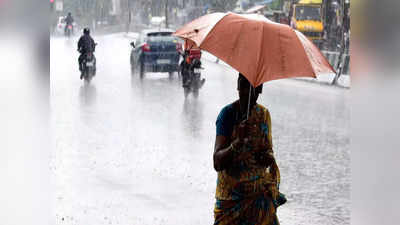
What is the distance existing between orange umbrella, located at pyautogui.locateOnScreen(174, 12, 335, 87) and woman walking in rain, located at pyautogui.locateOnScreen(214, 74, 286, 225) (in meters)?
0.17

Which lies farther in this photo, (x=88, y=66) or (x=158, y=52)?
(x=158, y=52)

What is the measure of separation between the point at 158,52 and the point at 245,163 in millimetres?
20612

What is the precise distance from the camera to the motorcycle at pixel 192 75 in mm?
19531

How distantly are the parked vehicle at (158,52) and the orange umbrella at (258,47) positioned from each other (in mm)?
20012

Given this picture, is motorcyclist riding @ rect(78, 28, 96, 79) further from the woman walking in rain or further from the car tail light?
the woman walking in rain

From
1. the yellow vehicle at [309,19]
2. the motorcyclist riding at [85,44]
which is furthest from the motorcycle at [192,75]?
the yellow vehicle at [309,19]

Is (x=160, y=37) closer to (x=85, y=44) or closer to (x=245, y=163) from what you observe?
(x=85, y=44)

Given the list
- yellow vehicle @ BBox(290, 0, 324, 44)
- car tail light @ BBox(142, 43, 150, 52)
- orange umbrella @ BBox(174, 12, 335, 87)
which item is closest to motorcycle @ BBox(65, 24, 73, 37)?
yellow vehicle @ BBox(290, 0, 324, 44)

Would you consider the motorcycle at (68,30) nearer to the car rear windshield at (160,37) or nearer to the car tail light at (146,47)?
the car rear windshield at (160,37)

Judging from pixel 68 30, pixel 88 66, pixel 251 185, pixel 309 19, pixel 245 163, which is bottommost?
pixel 68 30

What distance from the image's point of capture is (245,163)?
14.1ft

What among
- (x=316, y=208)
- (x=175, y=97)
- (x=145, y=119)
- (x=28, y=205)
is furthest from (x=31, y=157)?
(x=175, y=97)

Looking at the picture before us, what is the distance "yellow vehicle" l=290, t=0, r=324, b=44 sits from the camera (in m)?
43.6

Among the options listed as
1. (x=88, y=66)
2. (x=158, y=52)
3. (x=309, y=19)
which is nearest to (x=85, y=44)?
(x=88, y=66)
